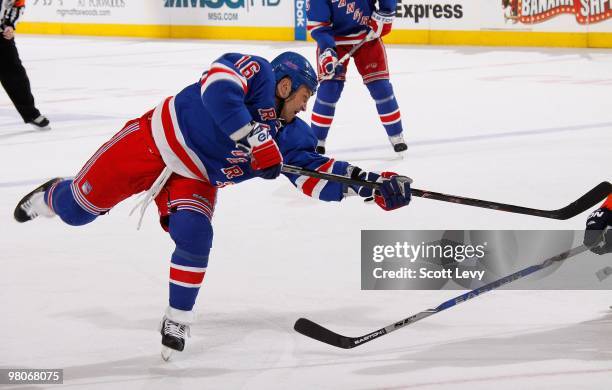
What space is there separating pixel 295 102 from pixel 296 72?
0.09 metres

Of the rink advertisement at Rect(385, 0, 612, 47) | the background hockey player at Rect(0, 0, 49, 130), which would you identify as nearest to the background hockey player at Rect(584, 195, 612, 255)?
the background hockey player at Rect(0, 0, 49, 130)

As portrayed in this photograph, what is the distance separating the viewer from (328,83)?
5605mm

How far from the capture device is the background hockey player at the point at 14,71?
629 centimetres

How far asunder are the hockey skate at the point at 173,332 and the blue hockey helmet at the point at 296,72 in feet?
2.20

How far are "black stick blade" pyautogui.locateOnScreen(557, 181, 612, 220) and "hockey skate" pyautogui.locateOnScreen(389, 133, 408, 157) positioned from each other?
8.15 feet

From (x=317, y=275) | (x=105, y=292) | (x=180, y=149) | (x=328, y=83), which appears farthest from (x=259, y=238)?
A: (x=328, y=83)

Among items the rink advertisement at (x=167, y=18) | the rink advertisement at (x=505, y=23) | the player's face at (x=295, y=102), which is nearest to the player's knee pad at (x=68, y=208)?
the player's face at (x=295, y=102)

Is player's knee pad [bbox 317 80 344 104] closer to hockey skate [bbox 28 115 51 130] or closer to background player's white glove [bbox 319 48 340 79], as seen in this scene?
background player's white glove [bbox 319 48 340 79]

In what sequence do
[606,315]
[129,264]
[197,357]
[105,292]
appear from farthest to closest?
→ [129,264] → [105,292] → [606,315] → [197,357]

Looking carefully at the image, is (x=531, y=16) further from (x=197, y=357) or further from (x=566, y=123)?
(x=197, y=357)

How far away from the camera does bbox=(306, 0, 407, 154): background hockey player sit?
5.43 m

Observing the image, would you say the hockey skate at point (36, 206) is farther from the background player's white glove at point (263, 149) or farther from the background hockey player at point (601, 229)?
the background hockey player at point (601, 229)

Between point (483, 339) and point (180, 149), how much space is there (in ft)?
3.19

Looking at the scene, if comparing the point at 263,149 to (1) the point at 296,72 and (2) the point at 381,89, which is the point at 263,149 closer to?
(1) the point at 296,72
